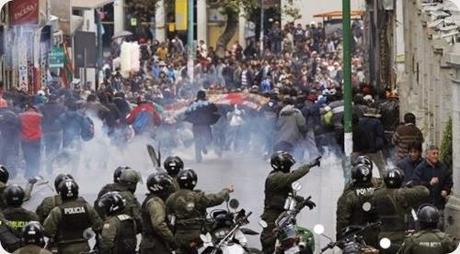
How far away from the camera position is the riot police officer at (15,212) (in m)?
16.6

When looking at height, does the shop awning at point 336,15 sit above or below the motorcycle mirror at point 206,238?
above

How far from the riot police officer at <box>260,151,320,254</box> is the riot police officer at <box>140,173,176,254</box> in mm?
1639

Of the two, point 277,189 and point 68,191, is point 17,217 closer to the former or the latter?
point 68,191

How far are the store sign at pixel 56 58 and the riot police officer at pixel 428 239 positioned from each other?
2063 cm

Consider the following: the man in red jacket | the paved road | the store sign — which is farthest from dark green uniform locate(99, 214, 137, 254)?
the store sign

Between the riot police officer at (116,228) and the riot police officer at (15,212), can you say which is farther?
the riot police officer at (15,212)

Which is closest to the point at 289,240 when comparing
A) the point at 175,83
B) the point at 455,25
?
the point at 455,25

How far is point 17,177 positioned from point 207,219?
11.0m

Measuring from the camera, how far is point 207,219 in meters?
17.3

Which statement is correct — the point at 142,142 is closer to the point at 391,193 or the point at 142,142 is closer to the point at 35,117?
the point at 35,117

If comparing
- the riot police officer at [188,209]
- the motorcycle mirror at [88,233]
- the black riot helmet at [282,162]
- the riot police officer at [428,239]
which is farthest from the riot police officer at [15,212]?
the riot police officer at [428,239]

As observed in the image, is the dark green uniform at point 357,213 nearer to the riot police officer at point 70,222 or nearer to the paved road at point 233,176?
the riot police officer at point 70,222

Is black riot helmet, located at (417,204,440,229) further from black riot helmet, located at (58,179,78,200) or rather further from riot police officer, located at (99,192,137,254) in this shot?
black riot helmet, located at (58,179,78,200)

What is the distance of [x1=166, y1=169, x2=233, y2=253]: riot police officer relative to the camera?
677 inches
